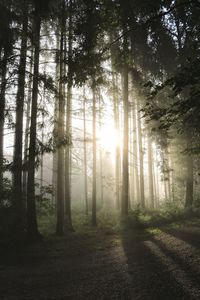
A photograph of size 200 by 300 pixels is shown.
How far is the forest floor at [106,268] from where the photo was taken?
5520mm

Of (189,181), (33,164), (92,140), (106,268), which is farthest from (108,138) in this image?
(106,268)

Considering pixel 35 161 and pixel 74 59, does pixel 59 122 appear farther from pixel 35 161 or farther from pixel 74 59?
pixel 74 59

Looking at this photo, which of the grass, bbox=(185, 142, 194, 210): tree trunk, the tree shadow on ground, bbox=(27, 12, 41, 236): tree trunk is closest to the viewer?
the tree shadow on ground

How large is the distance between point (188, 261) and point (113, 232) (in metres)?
6.49

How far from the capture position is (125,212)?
14.9 metres

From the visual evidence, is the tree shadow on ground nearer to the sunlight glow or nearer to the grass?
the grass

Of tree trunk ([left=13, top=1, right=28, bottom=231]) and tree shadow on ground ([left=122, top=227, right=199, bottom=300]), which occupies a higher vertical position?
tree trunk ([left=13, top=1, right=28, bottom=231])

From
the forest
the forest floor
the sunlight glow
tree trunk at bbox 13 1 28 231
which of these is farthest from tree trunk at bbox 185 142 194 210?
tree trunk at bbox 13 1 28 231

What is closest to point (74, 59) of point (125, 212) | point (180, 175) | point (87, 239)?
point (87, 239)

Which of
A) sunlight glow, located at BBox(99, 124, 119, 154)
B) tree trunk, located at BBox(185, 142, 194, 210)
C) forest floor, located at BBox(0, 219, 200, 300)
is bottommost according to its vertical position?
forest floor, located at BBox(0, 219, 200, 300)

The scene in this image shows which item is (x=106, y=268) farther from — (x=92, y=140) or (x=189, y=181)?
(x=189, y=181)

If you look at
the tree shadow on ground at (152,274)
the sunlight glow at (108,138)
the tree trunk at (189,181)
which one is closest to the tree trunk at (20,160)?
the tree shadow on ground at (152,274)

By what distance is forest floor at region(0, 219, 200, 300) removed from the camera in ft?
18.1

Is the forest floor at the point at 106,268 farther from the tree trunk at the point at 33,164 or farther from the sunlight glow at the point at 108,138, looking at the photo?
the sunlight glow at the point at 108,138
